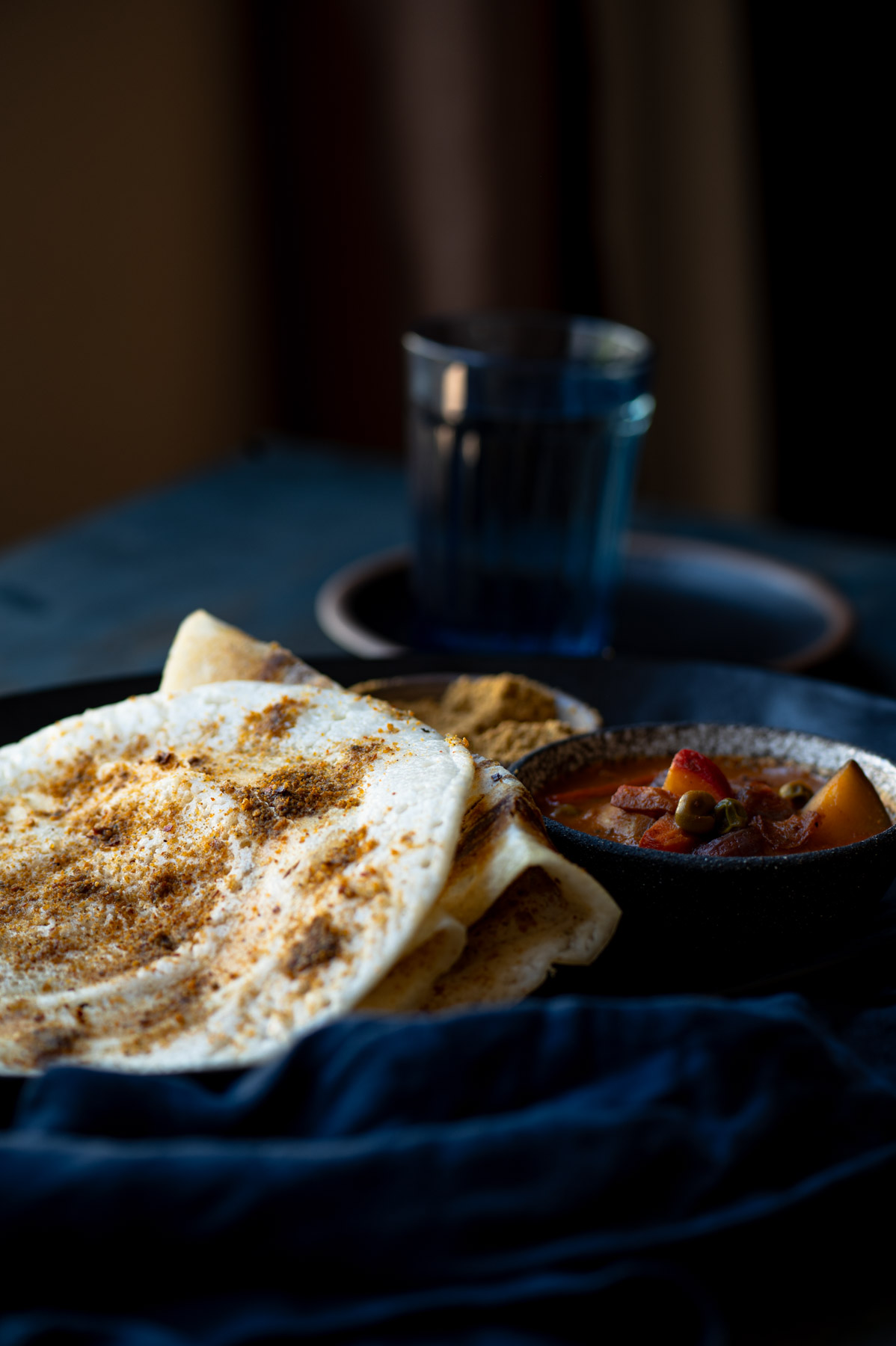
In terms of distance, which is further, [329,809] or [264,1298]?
[329,809]

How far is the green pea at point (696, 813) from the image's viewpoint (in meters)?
1.16

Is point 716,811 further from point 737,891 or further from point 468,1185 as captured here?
point 468,1185

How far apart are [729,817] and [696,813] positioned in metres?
0.03

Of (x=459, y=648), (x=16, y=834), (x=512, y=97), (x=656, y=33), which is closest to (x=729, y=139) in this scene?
(x=656, y=33)

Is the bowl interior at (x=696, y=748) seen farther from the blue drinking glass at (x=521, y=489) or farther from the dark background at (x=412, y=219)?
the dark background at (x=412, y=219)

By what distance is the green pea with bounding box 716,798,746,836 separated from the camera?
117cm

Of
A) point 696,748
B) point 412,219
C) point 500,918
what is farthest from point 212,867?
point 412,219

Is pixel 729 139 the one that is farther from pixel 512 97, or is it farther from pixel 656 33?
pixel 512 97

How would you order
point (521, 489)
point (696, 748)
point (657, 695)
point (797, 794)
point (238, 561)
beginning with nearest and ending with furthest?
point (797, 794), point (696, 748), point (657, 695), point (521, 489), point (238, 561)

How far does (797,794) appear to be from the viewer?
4.16 ft

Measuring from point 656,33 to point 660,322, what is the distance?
92cm

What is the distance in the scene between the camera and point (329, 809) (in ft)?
3.73

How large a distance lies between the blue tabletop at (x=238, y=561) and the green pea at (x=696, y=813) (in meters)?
0.98

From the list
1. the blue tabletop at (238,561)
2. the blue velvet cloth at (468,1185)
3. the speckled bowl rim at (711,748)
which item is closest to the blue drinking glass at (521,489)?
the blue tabletop at (238,561)
